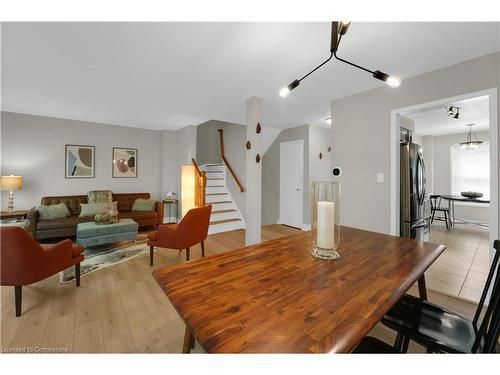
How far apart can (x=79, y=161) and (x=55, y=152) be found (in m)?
0.42

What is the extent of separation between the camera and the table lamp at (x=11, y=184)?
12.1 feet

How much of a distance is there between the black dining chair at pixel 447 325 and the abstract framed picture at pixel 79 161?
576 centimetres

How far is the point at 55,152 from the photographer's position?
4.51 m

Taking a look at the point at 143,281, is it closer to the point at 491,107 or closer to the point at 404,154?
the point at 404,154

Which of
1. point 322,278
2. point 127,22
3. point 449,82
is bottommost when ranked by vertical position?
point 322,278

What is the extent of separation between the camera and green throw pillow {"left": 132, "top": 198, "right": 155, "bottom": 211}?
192 inches

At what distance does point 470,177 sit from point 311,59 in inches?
247

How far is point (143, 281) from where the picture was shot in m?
2.53

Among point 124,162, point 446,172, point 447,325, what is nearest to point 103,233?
point 124,162

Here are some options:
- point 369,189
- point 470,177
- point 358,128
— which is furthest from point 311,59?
point 470,177

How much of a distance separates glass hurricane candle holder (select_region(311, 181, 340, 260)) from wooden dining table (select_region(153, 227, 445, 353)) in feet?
0.26

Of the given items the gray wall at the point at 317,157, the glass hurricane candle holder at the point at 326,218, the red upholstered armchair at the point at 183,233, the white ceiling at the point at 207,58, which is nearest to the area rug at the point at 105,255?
the red upholstered armchair at the point at 183,233

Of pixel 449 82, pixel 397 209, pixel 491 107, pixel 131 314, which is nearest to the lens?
pixel 131 314

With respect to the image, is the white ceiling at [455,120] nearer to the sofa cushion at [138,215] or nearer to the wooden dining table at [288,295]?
the wooden dining table at [288,295]
